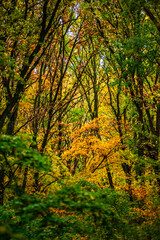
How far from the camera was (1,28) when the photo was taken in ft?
19.4

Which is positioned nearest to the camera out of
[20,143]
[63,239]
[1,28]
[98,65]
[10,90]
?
[20,143]

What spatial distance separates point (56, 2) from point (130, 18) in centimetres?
358

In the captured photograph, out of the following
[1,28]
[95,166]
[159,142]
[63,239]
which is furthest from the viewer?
[95,166]

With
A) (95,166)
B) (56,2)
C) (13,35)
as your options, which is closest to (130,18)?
A: (56,2)

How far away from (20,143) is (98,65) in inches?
557

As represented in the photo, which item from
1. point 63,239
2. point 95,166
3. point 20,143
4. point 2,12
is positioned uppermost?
point 2,12

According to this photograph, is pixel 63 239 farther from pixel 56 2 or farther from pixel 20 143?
pixel 56 2

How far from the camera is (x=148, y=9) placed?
6.11m

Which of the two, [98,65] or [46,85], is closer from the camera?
[46,85]

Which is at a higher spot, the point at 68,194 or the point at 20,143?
the point at 20,143

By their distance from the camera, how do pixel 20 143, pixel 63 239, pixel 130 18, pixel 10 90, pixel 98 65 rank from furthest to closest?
1. pixel 98 65
2. pixel 130 18
3. pixel 10 90
4. pixel 63 239
5. pixel 20 143

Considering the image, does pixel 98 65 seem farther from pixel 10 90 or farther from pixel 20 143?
pixel 20 143

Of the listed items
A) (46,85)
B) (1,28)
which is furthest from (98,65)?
(1,28)

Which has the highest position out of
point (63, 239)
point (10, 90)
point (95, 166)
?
point (10, 90)
